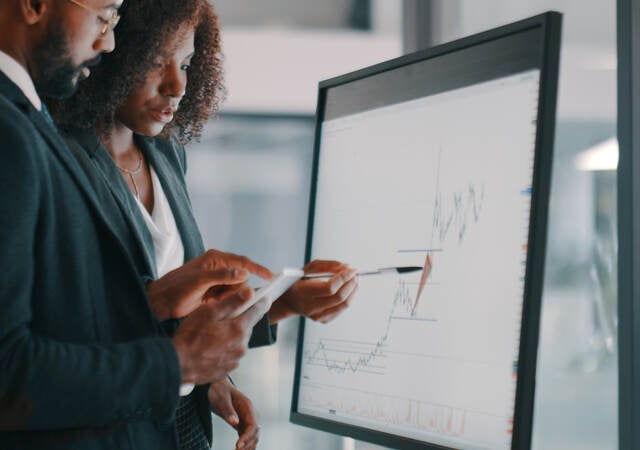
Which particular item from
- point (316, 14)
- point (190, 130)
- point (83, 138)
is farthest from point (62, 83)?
point (316, 14)

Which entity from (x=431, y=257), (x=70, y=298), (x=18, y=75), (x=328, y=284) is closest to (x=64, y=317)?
(x=70, y=298)

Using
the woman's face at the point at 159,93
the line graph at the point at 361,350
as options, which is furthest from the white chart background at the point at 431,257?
the woman's face at the point at 159,93

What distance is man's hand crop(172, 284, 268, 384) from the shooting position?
967mm

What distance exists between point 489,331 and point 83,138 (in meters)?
0.73

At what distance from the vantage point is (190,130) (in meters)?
1.64

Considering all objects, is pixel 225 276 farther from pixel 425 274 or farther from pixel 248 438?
pixel 248 438

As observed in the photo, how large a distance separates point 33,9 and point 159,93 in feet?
1.29

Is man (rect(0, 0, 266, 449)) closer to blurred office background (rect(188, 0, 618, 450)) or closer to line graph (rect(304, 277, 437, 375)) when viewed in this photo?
line graph (rect(304, 277, 437, 375))

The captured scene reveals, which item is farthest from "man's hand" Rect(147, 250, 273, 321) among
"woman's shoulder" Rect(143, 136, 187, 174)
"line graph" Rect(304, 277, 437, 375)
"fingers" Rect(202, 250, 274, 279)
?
"woman's shoulder" Rect(143, 136, 187, 174)

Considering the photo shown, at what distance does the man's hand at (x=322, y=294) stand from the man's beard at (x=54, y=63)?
459 millimetres

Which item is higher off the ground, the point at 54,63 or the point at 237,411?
the point at 54,63

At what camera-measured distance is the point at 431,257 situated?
115 cm

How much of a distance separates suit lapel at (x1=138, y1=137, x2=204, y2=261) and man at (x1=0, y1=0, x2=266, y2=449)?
1.00 ft

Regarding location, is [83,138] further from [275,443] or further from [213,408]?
[275,443]
